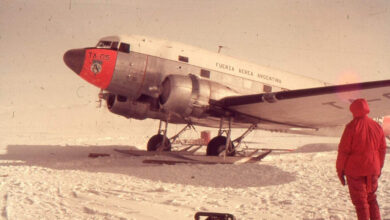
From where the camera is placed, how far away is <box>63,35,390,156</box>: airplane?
9.59m

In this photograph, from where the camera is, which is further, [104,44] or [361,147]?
[104,44]

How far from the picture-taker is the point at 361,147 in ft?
12.1

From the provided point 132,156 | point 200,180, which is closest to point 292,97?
point 200,180

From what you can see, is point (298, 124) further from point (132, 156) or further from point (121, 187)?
point (121, 187)

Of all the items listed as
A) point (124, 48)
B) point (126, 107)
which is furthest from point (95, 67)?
point (126, 107)

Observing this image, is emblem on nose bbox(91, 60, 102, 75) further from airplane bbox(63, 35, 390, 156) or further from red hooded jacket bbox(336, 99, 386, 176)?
red hooded jacket bbox(336, 99, 386, 176)

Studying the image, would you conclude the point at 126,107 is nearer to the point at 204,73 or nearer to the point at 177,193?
the point at 204,73

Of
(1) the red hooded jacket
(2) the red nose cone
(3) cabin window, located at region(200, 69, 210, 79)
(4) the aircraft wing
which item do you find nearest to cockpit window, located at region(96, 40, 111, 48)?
(2) the red nose cone

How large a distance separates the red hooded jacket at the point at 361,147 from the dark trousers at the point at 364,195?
0.08m

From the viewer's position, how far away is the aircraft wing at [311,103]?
8.31 m

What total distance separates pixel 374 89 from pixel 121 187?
21.0 feet

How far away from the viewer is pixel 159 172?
27.3ft

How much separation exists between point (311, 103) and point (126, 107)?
739 cm

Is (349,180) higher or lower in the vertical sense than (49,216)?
higher
